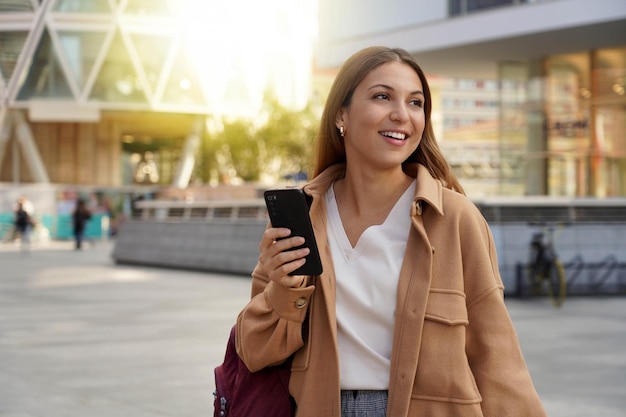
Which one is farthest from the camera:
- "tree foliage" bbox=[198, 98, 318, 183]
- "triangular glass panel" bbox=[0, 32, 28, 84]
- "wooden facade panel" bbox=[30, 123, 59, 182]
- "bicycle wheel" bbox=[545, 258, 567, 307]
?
"wooden facade panel" bbox=[30, 123, 59, 182]

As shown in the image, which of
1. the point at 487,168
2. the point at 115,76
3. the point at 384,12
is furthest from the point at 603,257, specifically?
the point at 115,76

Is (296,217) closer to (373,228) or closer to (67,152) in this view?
(373,228)

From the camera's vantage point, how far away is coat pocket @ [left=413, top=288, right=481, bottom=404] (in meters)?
2.62

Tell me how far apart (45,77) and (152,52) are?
5.85 metres

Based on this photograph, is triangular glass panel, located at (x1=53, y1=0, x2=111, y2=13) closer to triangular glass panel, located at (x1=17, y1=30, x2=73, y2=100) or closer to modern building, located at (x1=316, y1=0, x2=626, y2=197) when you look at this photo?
triangular glass panel, located at (x1=17, y1=30, x2=73, y2=100)

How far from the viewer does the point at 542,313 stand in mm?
13906


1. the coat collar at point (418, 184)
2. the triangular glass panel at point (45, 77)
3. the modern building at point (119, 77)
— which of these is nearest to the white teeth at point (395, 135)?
the coat collar at point (418, 184)

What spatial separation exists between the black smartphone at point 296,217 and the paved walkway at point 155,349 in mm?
4647

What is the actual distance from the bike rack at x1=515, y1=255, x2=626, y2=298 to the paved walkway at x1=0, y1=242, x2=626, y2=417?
0.45 meters

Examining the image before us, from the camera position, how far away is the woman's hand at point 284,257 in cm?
266

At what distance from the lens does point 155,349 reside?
10430 millimetres

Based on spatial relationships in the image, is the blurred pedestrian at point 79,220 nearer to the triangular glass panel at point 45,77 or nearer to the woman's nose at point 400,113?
the triangular glass panel at point 45,77

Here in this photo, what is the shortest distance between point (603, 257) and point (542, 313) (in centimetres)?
349

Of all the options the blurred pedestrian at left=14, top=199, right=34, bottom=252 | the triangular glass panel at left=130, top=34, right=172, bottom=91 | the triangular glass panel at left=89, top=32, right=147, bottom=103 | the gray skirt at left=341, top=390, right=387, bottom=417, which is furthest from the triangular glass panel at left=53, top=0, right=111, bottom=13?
the gray skirt at left=341, top=390, right=387, bottom=417
